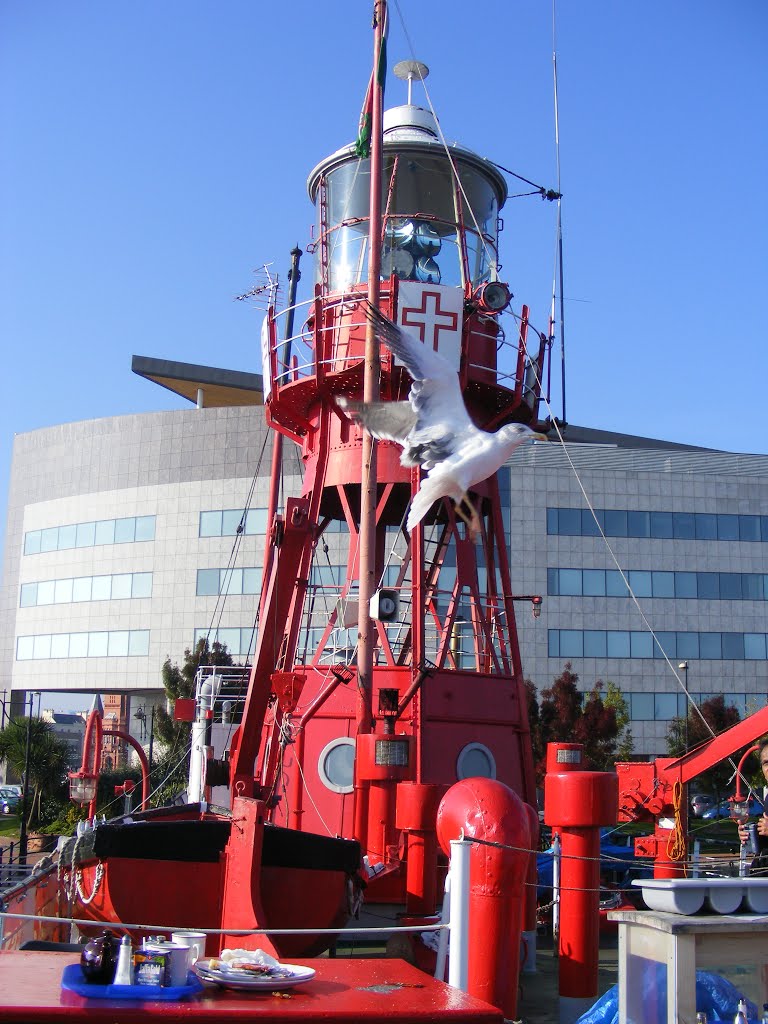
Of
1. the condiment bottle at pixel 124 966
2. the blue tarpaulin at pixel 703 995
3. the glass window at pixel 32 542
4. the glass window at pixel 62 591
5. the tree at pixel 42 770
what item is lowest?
the tree at pixel 42 770

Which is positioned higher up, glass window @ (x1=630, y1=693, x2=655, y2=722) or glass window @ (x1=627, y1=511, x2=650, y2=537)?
glass window @ (x1=627, y1=511, x2=650, y2=537)

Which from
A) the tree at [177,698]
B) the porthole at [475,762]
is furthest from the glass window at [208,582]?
the porthole at [475,762]

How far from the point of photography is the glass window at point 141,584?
2050 inches

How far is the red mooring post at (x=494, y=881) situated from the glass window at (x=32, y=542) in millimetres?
50861

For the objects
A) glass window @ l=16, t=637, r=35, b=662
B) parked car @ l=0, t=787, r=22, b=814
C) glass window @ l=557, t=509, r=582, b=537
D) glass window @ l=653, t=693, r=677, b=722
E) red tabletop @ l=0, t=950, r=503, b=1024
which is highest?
glass window @ l=557, t=509, r=582, b=537

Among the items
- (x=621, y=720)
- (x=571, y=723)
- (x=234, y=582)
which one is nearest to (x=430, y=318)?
(x=571, y=723)

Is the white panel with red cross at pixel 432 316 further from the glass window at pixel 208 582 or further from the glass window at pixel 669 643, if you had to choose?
the glass window at pixel 208 582

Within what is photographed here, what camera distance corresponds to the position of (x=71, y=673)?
178 feet

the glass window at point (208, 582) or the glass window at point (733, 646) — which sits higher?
the glass window at point (208, 582)

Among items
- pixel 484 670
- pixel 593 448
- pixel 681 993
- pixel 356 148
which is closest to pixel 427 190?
pixel 356 148

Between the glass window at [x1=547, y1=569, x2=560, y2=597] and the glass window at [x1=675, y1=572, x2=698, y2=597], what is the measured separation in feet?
18.3

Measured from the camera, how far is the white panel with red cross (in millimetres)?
16953

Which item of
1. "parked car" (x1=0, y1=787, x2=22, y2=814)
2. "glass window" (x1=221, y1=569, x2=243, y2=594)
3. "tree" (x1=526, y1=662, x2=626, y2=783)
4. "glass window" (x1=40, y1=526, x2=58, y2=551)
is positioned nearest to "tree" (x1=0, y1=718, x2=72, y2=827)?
"parked car" (x1=0, y1=787, x2=22, y2=814)

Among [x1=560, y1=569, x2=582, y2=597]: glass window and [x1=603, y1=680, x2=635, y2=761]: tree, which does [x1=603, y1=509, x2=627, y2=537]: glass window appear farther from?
[x1=603, y1=680, x2=635, y2=761]: tree
